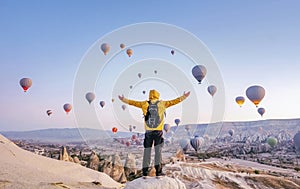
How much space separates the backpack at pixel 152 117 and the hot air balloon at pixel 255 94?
85.4ft

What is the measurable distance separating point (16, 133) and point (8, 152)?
636 feet

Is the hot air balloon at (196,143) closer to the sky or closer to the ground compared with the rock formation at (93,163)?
closer to the sky

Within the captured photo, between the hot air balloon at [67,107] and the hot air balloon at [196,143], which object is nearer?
the hot air balloon at [67,107]

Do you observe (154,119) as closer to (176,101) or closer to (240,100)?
(176,101)

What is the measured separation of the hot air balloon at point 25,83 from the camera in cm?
2850

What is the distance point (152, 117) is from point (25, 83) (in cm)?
2638

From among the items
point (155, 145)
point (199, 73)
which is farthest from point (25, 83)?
point (155, 145)

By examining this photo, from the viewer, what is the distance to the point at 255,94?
29344 mm

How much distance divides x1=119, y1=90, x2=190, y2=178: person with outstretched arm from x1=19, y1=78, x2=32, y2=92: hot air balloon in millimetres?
25633

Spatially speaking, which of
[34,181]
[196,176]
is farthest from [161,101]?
[196,176]

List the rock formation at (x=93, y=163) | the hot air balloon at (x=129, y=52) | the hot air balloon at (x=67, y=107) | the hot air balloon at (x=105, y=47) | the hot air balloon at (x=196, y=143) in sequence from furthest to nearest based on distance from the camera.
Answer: the hot air balloon at (x=196, y=143), the hot air balloon at (x=67, y=107), the hot air balloon at (x=129, y=52), the hot air balloon at (x=105, y=47), the rock formation at (x=93, y=163)

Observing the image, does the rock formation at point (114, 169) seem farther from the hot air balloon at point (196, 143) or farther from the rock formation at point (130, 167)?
the hot air balloon at point (196, 143)

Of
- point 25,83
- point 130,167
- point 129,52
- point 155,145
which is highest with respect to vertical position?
point 129,52

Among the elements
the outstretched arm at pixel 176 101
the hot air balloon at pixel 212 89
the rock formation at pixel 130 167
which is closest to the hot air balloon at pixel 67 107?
the rock formation at pixel 130 167
